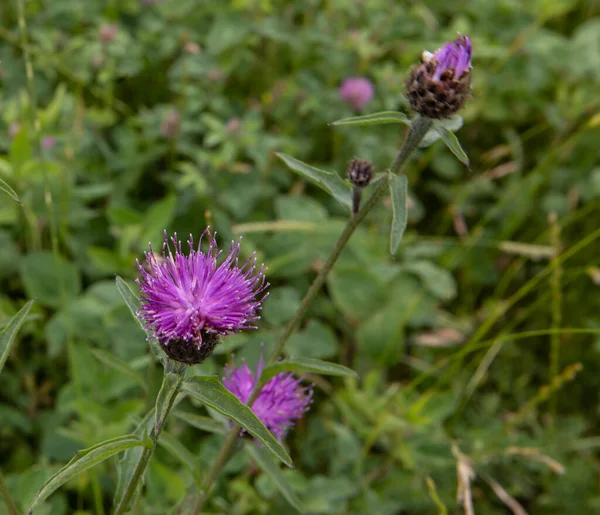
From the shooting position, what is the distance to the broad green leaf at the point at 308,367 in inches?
46.4

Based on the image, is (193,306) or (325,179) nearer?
(193,306)

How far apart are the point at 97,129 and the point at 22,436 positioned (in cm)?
134

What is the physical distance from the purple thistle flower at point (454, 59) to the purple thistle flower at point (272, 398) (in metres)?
0.73

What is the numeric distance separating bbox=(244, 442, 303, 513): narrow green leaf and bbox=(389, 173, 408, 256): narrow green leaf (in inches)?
23.6

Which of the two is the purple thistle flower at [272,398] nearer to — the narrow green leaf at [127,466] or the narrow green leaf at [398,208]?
the narrow green leaf at [127,466]

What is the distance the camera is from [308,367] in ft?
3.88

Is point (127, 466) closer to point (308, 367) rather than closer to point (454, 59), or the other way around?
point (308, 367)

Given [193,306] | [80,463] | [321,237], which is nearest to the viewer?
→ [80,463]

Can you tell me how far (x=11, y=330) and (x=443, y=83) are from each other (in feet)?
3.01

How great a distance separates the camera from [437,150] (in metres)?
3.26

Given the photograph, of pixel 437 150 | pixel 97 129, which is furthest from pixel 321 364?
pixel 437 150

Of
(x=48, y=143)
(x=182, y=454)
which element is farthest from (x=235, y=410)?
(x=48, y=143)

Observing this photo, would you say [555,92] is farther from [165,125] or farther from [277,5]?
[165,125]

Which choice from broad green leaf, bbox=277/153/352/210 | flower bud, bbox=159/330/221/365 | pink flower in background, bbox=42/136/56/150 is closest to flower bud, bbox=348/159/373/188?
broad green leaf, bbox=277/153/352/210
